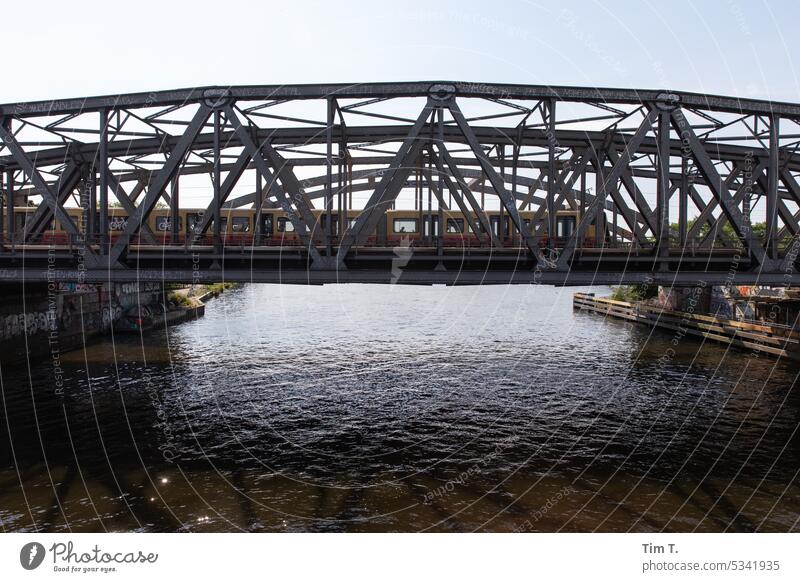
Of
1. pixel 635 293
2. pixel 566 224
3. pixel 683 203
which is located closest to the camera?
pixel 683 203

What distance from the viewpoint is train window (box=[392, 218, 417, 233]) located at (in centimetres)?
3738

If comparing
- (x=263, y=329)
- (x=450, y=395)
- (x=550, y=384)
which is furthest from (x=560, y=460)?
(x=263, y=329)

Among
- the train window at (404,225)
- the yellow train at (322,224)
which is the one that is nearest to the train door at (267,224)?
the yellow train at (322,224)

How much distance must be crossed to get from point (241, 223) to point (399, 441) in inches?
923

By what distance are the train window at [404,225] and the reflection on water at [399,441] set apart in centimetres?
863

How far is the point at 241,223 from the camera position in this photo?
39.9 meters

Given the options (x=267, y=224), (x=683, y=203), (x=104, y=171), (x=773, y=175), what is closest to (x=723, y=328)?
(x=683, y=203)

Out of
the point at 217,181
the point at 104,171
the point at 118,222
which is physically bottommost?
the point at 118,222

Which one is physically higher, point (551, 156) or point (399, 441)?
point (551, 156)

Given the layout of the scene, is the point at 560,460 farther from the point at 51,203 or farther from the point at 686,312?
the point at 686,312

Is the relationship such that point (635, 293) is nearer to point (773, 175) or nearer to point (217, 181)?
point (773, 175)

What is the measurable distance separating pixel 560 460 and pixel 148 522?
1335cm

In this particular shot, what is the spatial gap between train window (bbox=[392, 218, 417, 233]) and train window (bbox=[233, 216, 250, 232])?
1039 centimetres

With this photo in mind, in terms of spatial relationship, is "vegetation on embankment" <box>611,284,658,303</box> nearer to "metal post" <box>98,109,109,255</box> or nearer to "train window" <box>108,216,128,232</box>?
"train window" <box>108,216,128,232</box>
